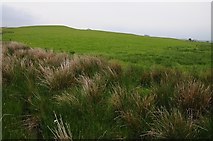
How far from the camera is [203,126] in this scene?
429 cm

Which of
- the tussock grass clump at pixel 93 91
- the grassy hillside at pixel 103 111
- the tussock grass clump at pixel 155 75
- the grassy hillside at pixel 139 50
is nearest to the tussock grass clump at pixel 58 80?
the grassy hillside at pixel 103 111

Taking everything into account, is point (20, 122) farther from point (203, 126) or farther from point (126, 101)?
point (203, 126)

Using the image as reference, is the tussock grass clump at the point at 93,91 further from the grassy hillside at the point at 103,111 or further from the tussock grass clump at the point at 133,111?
the tussock grass clump at the point at 133,111

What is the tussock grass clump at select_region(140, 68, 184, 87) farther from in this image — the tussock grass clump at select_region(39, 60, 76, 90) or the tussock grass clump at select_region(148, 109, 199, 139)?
the tussock grass clump at select_region(148, 109, 199, 139)

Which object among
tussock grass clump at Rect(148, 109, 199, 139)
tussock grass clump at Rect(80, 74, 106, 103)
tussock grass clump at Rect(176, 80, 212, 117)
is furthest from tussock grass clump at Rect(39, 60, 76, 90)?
tussock grass clump at Rect(148, 109, 199, 139)

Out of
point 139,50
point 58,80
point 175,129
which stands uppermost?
point 139,50

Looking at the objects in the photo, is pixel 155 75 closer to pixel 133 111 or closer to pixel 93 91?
pixel 93 91

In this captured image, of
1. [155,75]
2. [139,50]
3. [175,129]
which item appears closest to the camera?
[175,129]

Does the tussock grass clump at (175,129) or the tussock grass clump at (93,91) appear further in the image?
the tussock grass clump at (93,91)

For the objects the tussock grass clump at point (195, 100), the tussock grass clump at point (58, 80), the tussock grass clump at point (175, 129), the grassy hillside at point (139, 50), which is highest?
the grassy hillside at point (139, 50)

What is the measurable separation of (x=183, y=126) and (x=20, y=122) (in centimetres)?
261

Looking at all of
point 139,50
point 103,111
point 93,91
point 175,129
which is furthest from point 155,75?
point 139,50

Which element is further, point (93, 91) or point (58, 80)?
point (58, 80)

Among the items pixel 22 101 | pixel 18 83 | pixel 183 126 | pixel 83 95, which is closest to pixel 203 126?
pixel 183 126
